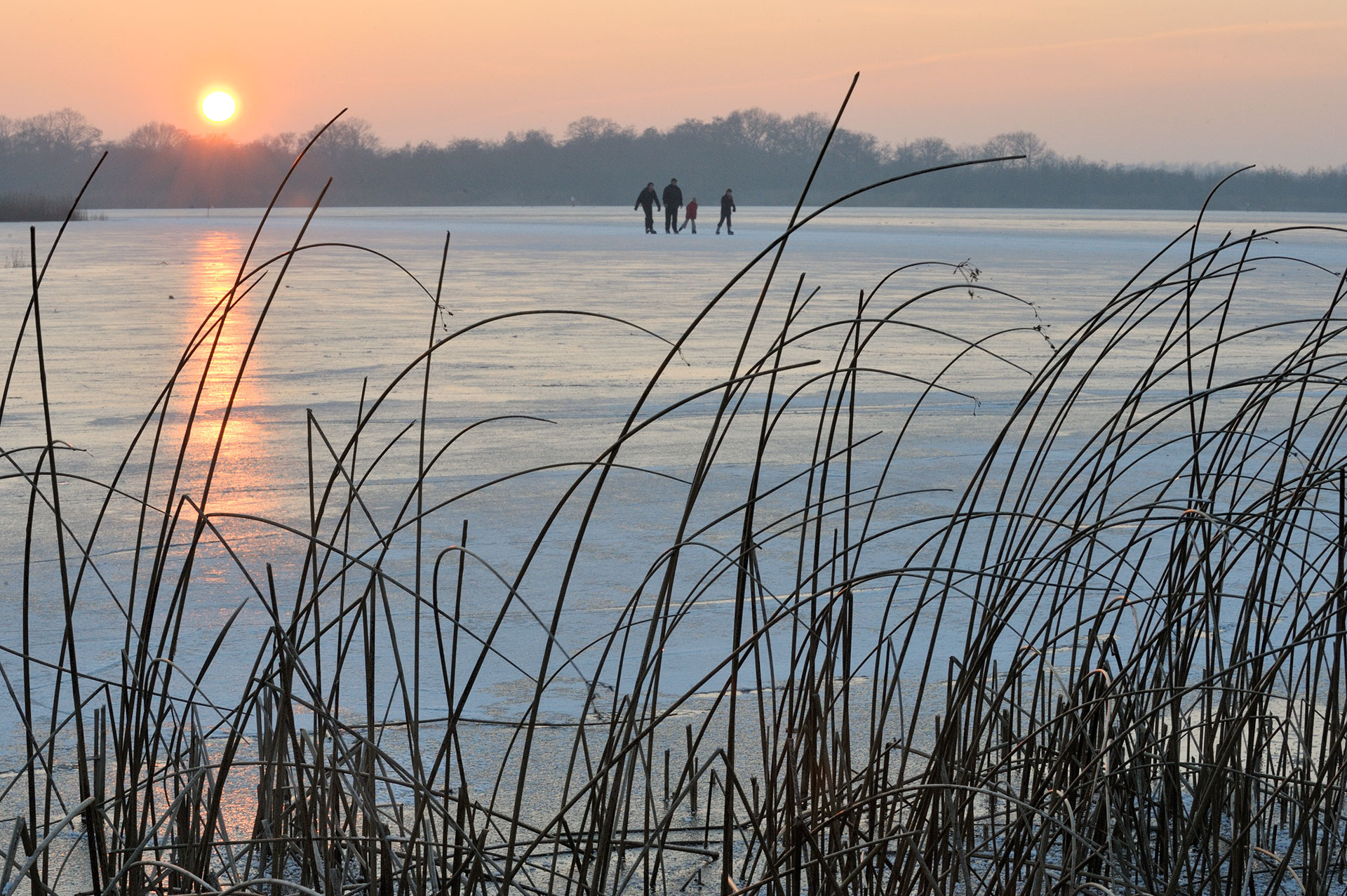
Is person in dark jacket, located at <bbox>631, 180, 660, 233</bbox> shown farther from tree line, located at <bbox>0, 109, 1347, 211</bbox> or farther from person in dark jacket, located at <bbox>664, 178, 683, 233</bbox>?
tree line, located at <bbox>0, 109, 1347, 211</bbox>

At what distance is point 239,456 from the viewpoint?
5801 millimetres

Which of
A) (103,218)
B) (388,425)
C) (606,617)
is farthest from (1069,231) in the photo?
(606,617)

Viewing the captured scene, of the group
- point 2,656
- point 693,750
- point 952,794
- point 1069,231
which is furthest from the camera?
point 1069,231

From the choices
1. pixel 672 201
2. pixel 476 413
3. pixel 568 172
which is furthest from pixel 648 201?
pixel 568 172

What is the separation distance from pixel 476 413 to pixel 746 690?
4.81 m

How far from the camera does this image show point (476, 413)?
7.06 meters

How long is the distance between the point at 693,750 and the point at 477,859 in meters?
0.29

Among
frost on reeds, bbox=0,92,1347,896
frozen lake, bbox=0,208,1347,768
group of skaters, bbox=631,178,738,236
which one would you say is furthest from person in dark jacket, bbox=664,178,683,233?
frost on reeds, bbox=0,92,1347,896

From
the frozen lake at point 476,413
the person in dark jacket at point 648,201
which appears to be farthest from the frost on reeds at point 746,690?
the person in dark jacket at point 648,201

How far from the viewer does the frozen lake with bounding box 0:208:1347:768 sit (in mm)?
3666

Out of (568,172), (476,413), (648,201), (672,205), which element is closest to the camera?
(476,413)

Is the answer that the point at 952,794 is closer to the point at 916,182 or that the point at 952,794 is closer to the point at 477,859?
the point at 477,859

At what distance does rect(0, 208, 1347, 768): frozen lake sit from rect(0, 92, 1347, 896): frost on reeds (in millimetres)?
62

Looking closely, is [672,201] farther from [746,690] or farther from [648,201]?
[746,690]
